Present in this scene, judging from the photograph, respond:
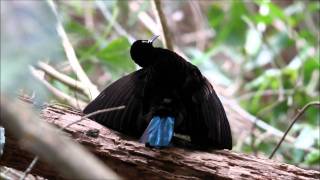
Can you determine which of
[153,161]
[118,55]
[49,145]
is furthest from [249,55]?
[49,145]

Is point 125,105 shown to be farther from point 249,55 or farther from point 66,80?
point 249,55

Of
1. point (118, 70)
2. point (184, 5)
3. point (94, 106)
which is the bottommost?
point (94, 106)

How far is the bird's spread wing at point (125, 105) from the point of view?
71.0 inches

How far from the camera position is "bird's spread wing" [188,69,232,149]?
1.80 meters

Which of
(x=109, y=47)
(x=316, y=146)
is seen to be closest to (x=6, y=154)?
(x=109, y=47)

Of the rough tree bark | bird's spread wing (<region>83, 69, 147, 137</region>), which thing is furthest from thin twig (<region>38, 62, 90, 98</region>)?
the rough tree bark

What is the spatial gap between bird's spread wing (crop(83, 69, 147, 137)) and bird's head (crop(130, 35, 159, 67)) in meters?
0.04

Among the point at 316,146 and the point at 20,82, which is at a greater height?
the point at 316,146

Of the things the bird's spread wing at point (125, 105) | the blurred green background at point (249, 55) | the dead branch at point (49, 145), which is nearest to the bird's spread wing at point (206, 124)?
the bird's spread wing at point (125, 105)

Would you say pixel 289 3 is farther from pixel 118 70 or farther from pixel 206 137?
pixel 206 137

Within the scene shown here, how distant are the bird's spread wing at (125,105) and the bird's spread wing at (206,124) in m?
0.15

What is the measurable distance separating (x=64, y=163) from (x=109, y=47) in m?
2.26

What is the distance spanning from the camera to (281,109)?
353 cm

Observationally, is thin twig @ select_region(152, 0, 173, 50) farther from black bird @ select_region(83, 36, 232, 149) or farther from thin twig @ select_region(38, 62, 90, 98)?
black bird @ select_region(83, 36, 232, 149)
